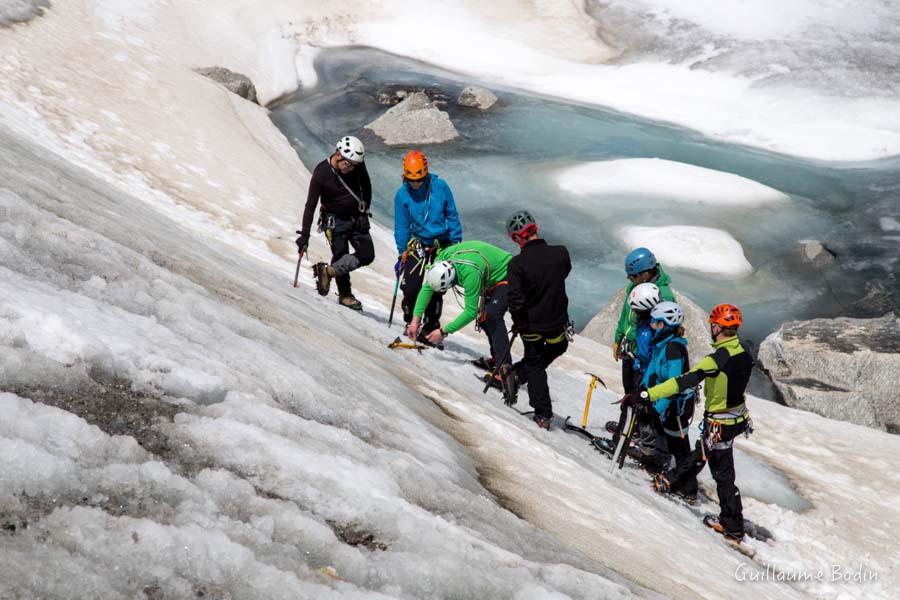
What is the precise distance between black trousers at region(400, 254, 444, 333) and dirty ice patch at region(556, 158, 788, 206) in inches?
586

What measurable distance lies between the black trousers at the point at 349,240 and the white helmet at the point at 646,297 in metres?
3.34

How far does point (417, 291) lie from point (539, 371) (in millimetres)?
1990

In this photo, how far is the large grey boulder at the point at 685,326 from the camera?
15.0 m

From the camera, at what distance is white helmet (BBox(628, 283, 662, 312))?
23.9 ft

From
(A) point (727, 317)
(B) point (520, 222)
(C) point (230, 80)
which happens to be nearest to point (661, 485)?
(A) point (727, 317)

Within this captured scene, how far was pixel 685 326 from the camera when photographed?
49.3ft

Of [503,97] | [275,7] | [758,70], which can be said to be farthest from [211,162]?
[758,70]

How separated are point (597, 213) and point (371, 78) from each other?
16012 millimetres

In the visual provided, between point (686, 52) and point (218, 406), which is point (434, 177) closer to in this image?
point (218, 406)

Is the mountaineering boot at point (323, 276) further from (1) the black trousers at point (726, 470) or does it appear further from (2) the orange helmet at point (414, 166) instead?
(1) the black trousers at point (726, 470)

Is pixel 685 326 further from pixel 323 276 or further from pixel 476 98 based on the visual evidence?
pixel 476 98

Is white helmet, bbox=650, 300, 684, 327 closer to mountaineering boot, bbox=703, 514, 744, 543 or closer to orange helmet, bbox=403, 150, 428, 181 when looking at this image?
mountaineering boot, bbox=703, 514, 744, 543

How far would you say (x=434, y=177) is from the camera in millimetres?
8625

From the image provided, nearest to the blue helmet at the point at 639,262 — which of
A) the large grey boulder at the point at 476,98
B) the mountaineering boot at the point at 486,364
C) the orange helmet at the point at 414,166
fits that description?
the mountaineering boot at the point at 486,364
